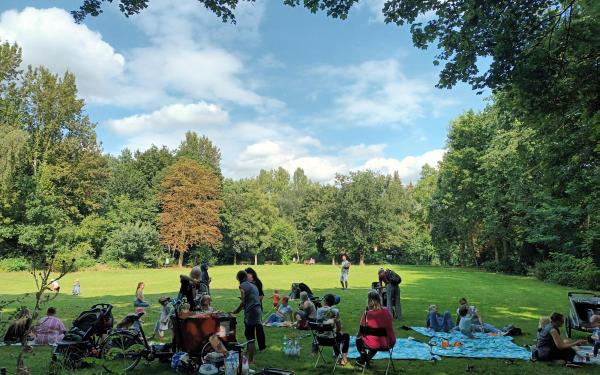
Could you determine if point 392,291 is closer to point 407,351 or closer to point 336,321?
point 407,351

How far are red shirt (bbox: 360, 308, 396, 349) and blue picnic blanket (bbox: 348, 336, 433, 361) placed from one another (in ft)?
4.57

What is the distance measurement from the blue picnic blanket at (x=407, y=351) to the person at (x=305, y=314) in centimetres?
142

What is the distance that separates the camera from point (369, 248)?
2520 inches

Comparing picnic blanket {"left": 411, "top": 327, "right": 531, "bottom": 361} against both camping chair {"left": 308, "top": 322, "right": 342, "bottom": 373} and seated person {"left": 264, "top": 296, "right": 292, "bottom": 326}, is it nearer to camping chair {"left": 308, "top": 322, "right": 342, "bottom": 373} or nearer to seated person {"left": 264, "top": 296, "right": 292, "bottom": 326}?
camping chair {"left": 308, "top": 322, "right": 342, "bottom": 373}

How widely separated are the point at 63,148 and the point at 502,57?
164 ft

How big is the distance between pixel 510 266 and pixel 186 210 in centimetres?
3782

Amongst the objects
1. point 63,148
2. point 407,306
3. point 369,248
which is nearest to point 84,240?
point 63,148

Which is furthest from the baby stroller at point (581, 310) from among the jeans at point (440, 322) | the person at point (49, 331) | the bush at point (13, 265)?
→ the bush at point (13, 265)

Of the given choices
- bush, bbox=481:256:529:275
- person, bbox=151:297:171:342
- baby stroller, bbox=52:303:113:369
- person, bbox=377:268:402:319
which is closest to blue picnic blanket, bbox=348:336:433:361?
person, bbox=377:268:402:319

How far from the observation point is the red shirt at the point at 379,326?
7480mm

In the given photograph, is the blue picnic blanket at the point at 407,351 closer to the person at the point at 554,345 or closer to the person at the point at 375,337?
the person at the point at 375,337

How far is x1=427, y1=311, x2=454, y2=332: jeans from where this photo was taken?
37.9 feet

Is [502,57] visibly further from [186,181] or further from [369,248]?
[369,248]

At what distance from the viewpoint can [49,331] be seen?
32.0 ft
